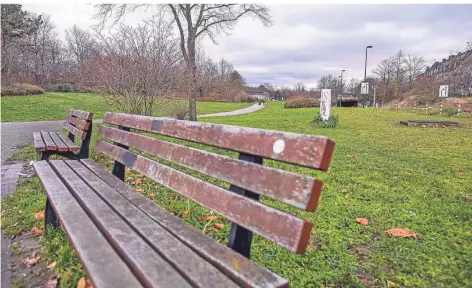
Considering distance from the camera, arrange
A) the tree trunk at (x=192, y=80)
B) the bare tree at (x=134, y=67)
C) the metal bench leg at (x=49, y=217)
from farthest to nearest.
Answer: the tree trunk at (x=192, y=80) → the bare tree at (x=134, y=67) → the metal bench leg at (x=49, y=217)

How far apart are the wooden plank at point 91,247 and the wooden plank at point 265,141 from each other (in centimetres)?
73

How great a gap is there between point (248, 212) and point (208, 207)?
0.33 meters

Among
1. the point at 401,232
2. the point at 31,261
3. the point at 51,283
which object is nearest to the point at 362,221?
the point at 401,232

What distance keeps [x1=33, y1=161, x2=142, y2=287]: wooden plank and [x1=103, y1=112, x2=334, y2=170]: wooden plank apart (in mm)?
727

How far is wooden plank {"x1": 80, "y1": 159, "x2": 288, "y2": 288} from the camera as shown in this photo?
1.22 m

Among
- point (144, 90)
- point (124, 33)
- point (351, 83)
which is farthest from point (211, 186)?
point (351, 83)

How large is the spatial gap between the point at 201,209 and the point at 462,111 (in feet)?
76.8

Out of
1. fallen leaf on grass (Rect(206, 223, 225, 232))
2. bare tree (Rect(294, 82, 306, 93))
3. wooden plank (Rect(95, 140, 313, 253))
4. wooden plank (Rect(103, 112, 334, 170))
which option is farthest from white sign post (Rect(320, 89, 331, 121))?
bare tree (Rect(294, 82, 306, 93))

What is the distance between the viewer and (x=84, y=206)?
206 centimetres

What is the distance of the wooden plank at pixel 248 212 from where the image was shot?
1.22m

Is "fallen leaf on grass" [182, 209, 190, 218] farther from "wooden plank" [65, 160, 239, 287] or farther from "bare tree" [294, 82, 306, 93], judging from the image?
"bare tree" [294, 82, 306, 93]

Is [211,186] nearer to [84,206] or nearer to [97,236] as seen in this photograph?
[97,236]

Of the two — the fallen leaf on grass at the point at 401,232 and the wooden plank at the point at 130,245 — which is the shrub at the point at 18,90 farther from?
the fallen leaf on grass at the point at 401,232

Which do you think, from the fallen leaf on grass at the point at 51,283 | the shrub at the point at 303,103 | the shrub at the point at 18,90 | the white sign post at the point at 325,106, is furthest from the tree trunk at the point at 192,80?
the shrub at the point at 303,103
